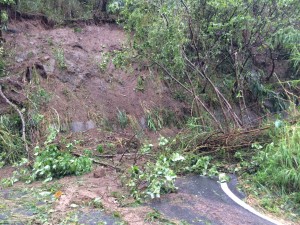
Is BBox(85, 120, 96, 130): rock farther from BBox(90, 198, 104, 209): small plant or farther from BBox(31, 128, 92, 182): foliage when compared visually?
BBox(90, 198, 104, 209): small plant

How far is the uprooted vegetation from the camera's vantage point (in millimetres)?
8117

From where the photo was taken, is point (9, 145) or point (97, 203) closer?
point (97, 203)

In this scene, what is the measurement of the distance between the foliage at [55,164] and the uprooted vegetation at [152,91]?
0.07 ft

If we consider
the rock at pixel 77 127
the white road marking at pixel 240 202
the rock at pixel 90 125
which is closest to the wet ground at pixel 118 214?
the white road marking at pixel 240 202

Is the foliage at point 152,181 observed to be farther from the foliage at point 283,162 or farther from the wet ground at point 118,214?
the foliage at point 283,162

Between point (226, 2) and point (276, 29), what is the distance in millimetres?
2672

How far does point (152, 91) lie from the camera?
13.8m

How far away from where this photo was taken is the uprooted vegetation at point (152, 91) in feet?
26.6

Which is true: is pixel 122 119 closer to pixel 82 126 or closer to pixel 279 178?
pixel 82 126

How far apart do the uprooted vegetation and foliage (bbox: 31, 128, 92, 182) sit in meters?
0.02

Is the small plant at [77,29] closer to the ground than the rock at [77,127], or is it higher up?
higher up

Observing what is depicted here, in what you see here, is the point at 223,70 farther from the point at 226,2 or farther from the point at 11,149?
the point at 11,149

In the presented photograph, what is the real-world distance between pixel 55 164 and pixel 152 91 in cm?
657

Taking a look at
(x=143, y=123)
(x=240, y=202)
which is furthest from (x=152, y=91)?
(x=240, y=202)
